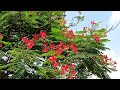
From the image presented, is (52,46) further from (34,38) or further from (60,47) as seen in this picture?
(34,38)

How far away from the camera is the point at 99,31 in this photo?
6.07 metres

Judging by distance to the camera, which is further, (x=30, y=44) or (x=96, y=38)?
(x=96, y=38)

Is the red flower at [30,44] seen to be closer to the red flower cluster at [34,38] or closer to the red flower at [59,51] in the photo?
the red flower cluster at [34,38]

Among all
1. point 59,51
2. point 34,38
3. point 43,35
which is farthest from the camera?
point 34,38

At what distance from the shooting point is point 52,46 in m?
5.59

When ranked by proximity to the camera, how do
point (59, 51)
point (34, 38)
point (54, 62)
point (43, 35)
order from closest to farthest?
point (54, 62), point (59, 51), point (43, 35), point (34, 38)

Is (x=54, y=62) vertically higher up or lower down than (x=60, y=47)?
lower down

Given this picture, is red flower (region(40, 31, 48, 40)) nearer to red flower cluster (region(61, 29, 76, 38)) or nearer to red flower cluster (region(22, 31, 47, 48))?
red flower cluster (region(22, 31, 47, 48))

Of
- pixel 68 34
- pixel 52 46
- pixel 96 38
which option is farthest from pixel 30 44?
pixel 96 38

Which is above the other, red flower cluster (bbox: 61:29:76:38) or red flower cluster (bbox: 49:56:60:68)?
red flower cluster (bbox: 61:29:76:38)

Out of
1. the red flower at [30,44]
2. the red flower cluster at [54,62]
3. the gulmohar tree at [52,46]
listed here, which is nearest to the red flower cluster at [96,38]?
the gulmohar tree at [52,46]

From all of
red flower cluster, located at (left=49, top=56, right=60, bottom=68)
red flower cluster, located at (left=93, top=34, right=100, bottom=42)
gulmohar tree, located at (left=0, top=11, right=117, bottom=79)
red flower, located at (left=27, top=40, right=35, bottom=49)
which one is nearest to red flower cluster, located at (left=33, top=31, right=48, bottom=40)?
gulmohar tree, located at (left=0, top=11, right=117, bottom=79)

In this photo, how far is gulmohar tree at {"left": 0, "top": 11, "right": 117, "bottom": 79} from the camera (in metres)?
5.32
